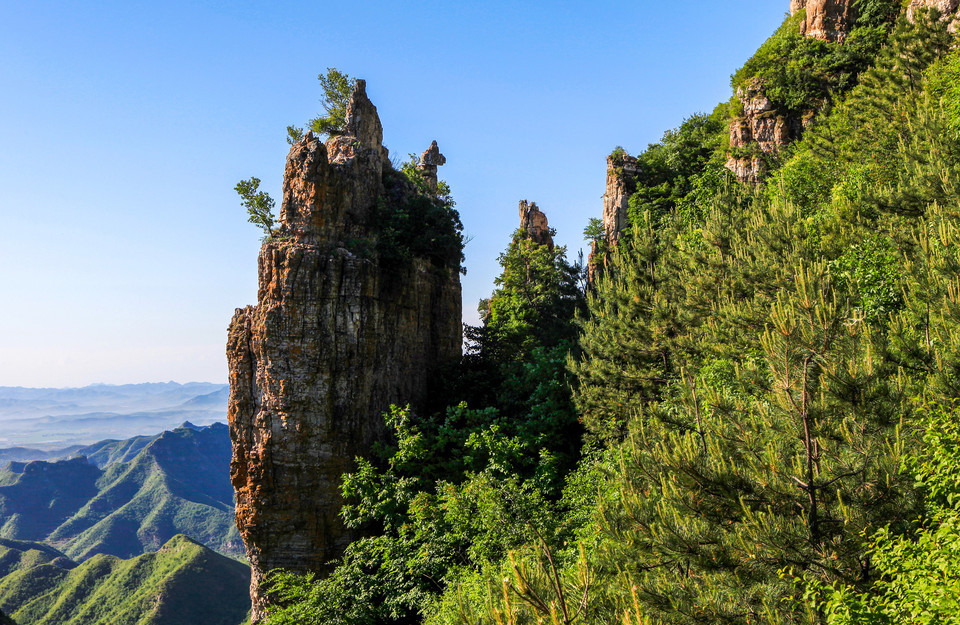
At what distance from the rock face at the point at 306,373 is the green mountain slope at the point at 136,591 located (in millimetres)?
63710

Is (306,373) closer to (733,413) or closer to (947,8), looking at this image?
(733,413)

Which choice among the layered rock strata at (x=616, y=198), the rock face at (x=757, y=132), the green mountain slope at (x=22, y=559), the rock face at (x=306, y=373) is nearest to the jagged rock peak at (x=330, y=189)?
the rock face at (x=306, y=373)

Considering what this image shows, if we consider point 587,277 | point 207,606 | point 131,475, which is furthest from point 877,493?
point 131,475

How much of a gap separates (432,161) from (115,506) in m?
167

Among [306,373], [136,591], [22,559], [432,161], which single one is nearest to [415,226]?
[306,373]

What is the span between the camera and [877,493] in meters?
6.87

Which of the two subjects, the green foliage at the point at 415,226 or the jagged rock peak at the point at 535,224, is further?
the jagged rock peak at the point at 535,224

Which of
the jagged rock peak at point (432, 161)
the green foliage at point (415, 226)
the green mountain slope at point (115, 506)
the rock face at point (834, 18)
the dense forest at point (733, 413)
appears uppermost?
the rock face at point (834, 18)

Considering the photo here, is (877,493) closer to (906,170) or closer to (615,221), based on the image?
(906,170)

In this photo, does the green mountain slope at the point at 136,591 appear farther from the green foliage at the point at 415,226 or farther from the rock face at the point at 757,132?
the rock face at the point at 757,132

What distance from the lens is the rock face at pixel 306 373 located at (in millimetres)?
19906

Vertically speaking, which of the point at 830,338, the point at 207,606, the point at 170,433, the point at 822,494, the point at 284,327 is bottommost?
the point at 207,606

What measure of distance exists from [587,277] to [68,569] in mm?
100399

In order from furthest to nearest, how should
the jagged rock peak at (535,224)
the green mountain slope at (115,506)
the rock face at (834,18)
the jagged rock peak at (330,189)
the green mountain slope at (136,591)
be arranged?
the green mountain slope at (115,506)
the green mountain slope at (136,591)
the jagged rock peak at (535,224)
the rock face at (834,18)
the jagged rock peak at (330,189)
